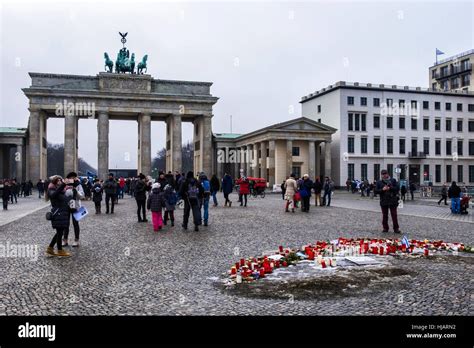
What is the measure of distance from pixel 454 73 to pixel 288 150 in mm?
41165

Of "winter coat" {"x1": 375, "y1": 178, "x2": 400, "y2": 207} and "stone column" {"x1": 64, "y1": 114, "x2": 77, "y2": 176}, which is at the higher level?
"stone column" {"x1": 64, "y1": 114, "x2": 77, "y2": 176}

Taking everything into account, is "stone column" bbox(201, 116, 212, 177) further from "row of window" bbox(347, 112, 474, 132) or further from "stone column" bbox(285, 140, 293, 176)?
"row of window" bbox(347, 112, 474, 132)

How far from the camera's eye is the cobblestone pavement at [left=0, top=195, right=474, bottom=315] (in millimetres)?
6277

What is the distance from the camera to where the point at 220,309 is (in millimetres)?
6273

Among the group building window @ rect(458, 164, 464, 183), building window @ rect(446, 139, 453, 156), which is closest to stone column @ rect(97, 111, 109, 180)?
building window @ rect(446, 139, 453, 156)

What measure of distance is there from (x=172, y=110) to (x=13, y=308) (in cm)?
6007

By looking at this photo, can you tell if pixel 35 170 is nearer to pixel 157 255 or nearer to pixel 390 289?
pixel 157 255

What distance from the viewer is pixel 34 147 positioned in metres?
59.1

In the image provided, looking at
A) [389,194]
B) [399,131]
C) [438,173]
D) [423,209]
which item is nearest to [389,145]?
[399,131]

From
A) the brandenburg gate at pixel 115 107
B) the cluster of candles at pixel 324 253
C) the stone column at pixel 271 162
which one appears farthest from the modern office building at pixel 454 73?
the cluster of candles at pixel 324 253

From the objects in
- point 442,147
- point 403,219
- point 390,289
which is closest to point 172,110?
point 442,147

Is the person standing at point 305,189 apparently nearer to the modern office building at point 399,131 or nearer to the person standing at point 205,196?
the person standing at point 205,196

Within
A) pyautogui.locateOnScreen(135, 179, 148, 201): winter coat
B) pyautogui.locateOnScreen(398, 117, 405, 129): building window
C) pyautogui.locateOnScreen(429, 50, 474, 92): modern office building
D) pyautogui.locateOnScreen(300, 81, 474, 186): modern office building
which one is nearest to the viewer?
pyautogui.locateOnScreen(135, 179, 148, 201): winter coat

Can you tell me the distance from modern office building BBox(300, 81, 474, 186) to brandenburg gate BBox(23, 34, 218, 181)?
746 inches
